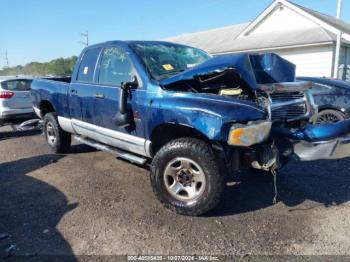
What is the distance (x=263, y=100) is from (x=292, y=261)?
181 cm

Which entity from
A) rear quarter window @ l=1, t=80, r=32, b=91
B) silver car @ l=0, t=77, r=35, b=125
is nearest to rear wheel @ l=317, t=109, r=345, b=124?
silver car @ l=0, t=77, r=35, b=125

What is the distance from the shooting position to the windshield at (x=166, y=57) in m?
4.64

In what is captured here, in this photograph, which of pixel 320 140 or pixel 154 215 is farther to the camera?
pixel 154 215

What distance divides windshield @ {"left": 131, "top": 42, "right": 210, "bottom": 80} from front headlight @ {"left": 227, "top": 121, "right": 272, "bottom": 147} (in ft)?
4.69

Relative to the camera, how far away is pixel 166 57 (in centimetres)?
502

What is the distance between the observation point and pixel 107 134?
5090mm

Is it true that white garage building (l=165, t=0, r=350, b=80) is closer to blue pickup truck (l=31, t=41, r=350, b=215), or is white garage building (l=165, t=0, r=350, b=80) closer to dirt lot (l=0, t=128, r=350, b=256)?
dirt lot (l=0, t=128, r=350, b=256)

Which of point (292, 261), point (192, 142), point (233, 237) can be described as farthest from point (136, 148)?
point (292, 261)

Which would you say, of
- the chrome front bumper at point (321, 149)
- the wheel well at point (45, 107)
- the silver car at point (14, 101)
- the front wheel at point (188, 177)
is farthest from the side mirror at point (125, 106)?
the silver car at point (14, 101)

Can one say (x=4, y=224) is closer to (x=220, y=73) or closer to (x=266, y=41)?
(x=220, y=73)

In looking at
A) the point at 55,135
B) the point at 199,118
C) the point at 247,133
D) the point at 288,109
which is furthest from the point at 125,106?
the point at 55,135

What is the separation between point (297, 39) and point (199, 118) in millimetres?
18378

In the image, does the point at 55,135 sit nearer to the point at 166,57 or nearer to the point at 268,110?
the point at 166,57

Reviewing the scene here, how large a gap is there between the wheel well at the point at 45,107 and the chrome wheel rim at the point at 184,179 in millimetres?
3793
